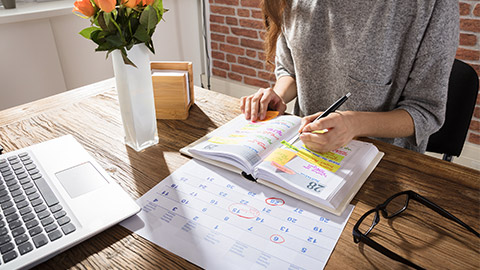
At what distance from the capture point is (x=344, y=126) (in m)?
0.76

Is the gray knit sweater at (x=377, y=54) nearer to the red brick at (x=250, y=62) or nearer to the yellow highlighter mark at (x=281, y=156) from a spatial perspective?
the yellow highlighter mark at (x=281, y=156)

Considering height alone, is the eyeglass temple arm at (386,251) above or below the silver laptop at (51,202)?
below

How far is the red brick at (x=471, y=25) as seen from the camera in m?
1.71

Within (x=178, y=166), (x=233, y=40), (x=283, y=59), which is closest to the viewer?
(x=178, y=166)

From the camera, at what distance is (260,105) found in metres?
0.95

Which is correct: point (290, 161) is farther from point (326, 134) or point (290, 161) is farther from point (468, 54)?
point (468, 54)

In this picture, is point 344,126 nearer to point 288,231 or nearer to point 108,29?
point 288,231

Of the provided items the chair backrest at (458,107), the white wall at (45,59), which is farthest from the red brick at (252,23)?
the chair backrest at (458,107)

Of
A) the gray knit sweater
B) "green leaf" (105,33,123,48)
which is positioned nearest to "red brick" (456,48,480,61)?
the gray knit sweater

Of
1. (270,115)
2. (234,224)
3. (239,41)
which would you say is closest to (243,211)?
(234,224)

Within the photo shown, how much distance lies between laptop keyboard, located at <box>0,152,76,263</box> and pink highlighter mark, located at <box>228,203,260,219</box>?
0.86 ft

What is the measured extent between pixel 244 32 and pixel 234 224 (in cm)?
216

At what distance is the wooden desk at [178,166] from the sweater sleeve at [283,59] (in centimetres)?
28

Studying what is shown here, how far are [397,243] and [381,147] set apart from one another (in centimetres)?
32
